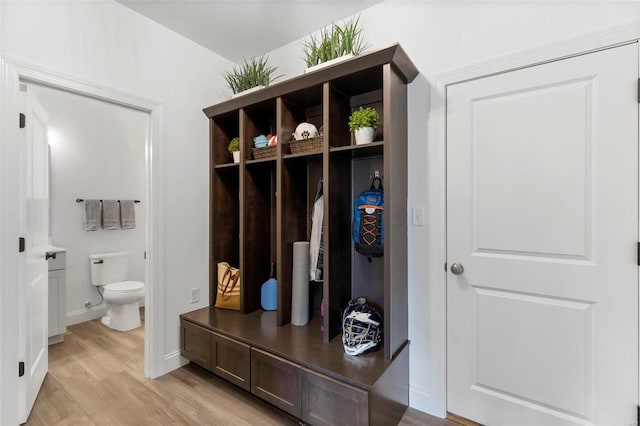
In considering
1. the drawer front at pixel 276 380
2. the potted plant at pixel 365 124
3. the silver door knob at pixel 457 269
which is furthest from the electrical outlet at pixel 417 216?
the drawer front at pixel 276 380

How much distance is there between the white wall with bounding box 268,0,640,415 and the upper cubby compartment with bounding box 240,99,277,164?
920 millimetres

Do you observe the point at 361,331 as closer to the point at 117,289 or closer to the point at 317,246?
the point at 317,246

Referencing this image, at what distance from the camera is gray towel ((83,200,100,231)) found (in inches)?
137

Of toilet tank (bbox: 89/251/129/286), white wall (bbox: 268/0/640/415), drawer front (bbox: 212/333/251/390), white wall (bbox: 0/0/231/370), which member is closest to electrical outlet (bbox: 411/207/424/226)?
white wall (bbox: 268/0/640/415)

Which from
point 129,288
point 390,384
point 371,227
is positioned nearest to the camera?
point 390,384

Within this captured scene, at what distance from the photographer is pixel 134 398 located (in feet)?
6.62

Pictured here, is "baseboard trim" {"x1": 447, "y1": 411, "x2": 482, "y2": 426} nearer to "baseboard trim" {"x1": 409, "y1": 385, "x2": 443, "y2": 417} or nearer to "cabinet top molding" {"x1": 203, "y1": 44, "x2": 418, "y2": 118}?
"baseboard trim" {"x1": 409, "y1": 385, "x2": 443, "y2": 417}

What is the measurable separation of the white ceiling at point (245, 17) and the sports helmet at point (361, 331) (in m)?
2.10

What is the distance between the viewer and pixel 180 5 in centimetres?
212

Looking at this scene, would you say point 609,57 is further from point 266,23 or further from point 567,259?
point 266,23

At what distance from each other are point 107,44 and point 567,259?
3.10 metres

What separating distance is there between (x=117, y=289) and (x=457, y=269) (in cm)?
327

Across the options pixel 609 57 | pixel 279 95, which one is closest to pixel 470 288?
pixel 609 57

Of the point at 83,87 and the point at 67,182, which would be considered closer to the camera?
the point at 83,87
